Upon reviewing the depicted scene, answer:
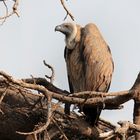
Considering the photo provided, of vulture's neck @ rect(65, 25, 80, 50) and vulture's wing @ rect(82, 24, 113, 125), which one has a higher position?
vulture's neck @ rect(65, 25, 80, 50)

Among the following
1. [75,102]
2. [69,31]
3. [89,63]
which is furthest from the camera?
[69,31]

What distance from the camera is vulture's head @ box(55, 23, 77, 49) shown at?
674 cm

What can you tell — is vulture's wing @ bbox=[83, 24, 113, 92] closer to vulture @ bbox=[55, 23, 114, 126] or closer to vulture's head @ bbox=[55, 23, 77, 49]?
vulture @ bbox=[55, 23, 114, 126]

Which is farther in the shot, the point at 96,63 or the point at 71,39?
the point at 71,39

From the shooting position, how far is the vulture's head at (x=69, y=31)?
6.74m

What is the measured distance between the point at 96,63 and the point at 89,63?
0.08 m

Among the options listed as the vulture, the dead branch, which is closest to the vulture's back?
the vulture

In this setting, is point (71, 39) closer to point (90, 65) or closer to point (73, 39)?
point (73, 39)

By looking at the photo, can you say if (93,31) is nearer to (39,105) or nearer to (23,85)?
(39,105)

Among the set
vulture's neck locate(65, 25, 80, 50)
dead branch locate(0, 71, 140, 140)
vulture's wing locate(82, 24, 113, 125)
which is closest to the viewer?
dead branch locate(0, 71, 140, 140)

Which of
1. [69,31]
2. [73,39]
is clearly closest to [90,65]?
[73,39]

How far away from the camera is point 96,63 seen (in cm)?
639

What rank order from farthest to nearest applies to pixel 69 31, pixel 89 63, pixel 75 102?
pixel 69 31, pixel 89 63, pixel 75 102

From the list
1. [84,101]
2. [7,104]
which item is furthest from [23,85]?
[7,104]
